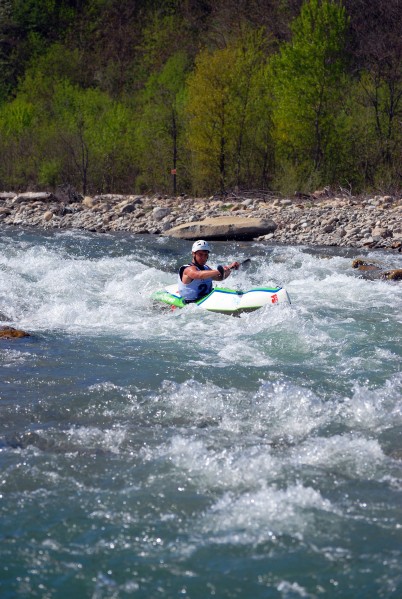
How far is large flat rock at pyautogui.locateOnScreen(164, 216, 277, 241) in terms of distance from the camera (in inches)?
643

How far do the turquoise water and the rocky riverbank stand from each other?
6.95m

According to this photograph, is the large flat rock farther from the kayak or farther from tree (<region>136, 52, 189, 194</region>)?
tree (<region>136, 52, 189, 194</region>)

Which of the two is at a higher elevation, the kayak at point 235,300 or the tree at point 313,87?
the tree at point 313,87

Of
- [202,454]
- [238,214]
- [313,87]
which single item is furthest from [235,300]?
[313,87]

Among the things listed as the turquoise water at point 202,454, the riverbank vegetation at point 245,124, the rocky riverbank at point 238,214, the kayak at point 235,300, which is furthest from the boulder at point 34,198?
the kayak at point 235,300

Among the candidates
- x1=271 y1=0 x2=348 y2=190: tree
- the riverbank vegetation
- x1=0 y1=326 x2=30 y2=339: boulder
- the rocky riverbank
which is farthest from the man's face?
x1=271 y1=0 x2=348 y2=190: tree

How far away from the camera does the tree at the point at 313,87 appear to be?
2320 cm

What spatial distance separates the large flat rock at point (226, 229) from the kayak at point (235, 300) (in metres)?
6.73

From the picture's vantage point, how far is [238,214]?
1927cm

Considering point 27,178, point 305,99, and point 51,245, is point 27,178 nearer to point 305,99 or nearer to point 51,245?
point 305,99

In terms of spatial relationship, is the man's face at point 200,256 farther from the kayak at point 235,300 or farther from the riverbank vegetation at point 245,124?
the riverbank vegetation at point 245,124

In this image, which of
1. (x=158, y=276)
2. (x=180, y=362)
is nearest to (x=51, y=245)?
(x=158, y=276)

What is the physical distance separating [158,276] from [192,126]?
13155 mm

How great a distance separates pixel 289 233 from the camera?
55.0 feet
